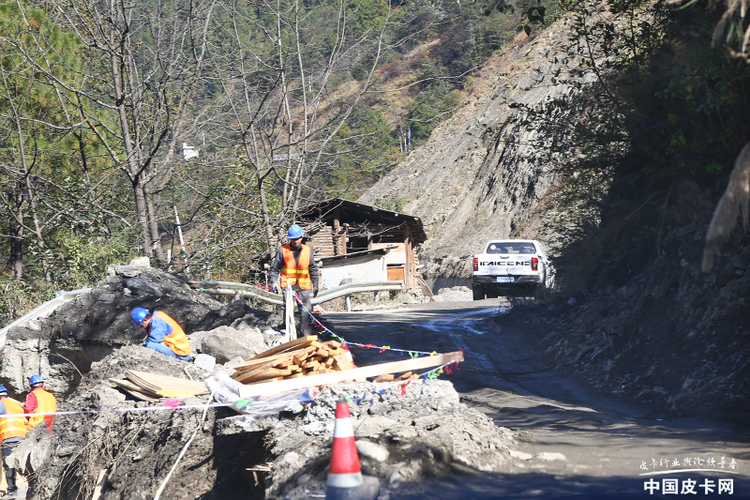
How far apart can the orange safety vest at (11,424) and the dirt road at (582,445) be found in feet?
17.7

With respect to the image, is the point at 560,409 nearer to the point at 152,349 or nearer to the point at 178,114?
the point at 152,349

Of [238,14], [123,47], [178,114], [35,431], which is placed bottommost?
[35,431]

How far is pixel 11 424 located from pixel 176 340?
3284 mm

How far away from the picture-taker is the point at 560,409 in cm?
773

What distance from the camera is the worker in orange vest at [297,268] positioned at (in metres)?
9.90

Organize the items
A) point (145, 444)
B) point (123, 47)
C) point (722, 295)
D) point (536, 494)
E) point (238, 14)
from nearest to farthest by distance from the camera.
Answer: point (536, 494) → point (145, 444) → point (722, 295) → point (123, 47) → point (238, 14)

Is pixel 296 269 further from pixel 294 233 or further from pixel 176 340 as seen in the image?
pixel 176 340

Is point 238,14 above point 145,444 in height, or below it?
above

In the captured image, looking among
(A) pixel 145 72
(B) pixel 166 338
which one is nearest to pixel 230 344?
(B) pixel 166 338

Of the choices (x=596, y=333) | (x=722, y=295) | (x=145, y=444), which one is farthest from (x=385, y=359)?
(x=722, y=295)

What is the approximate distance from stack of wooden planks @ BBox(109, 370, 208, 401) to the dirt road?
327 centimetres

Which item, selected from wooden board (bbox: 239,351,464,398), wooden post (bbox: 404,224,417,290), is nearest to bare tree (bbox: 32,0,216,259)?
wooden board (bbox: 239,351,464,398)

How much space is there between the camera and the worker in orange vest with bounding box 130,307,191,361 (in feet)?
31.3

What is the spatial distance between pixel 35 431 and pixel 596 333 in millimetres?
8609
